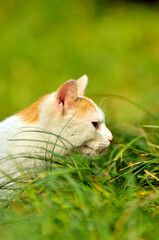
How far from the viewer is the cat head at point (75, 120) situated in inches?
113

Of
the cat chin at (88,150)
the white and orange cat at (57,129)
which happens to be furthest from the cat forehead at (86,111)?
the cat chin at (88,150)

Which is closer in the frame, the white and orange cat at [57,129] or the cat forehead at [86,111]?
the white and orange cat at [57,129]

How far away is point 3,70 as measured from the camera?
25.7 feet

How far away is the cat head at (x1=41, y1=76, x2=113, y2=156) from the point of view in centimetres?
288

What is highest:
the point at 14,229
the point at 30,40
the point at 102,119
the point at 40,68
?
the point at 30,40

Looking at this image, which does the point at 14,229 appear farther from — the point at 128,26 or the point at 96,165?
the point at 128,26

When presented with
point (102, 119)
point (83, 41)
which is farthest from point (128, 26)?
point (102, 119)

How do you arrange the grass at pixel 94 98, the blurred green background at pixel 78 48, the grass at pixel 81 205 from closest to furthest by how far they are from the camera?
1. the grass at pixel 81 205
2. the grass at pixel 94 98
3. the blurred green background at pixel 78 48

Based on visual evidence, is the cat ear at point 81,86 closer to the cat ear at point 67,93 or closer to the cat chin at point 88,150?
the cat ear at point 67,93

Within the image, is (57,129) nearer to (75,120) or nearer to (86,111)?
(75,120)


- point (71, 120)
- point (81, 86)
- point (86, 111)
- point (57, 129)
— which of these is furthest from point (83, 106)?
point (81, 86)

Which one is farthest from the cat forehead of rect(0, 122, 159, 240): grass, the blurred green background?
the blurred green background

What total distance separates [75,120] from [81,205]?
2.80ft

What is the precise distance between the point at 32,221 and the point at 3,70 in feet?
19.9
